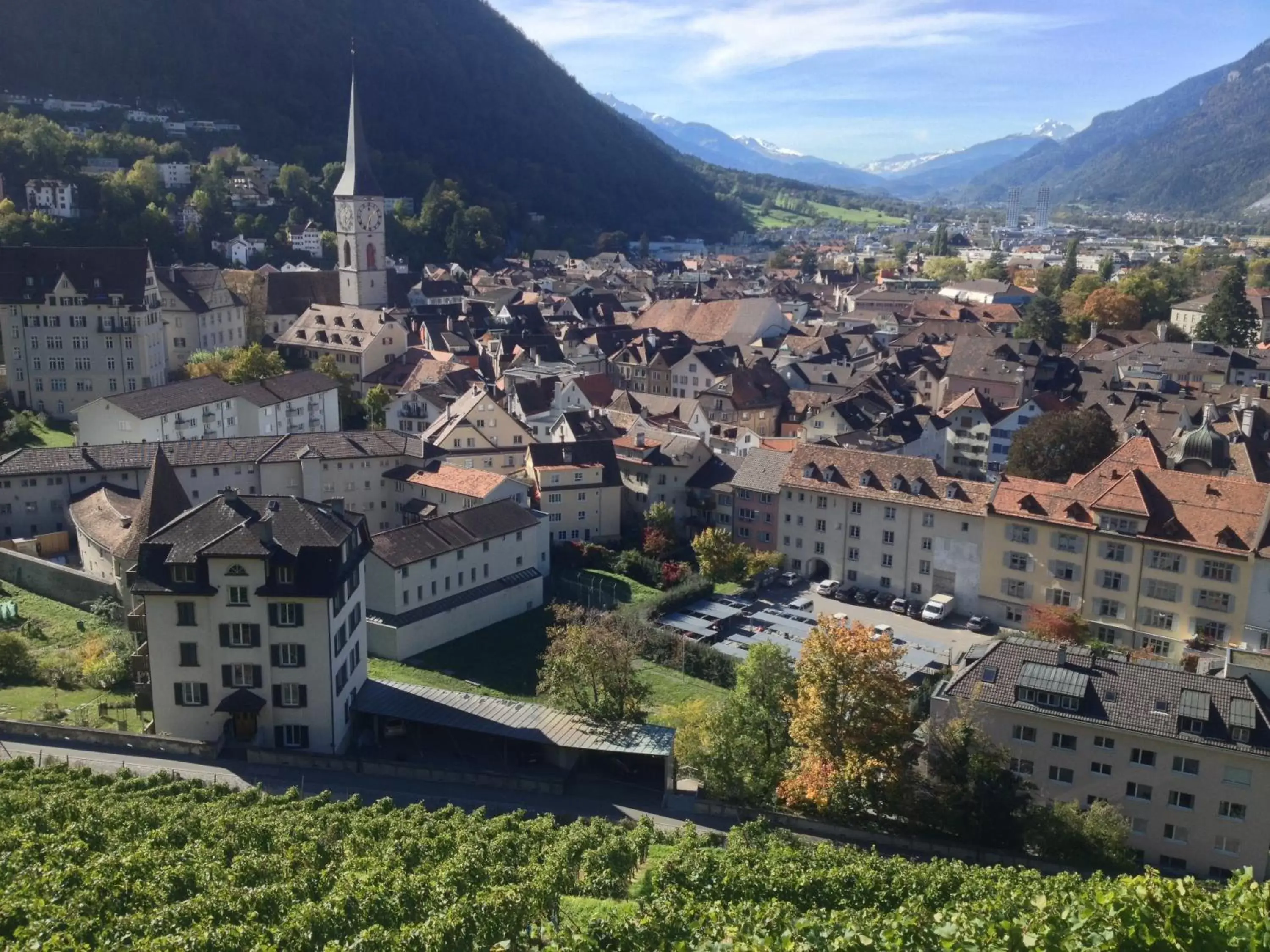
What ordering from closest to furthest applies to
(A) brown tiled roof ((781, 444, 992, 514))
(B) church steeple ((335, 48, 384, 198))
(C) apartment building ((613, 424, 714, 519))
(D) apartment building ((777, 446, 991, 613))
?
1. (D) apartment building ((777, 446, 991, 613))
2. (A) brown tiled roof ((781, 444, 992, 514))
3. (C) apartment building ((613, 424, 714, 519))
4. (B) church steeple ((335, 48, 384, 198))

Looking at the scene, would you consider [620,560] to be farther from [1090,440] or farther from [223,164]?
[223,164]

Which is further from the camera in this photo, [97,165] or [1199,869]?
[97,165]

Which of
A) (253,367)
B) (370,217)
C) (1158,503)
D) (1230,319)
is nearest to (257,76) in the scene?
(370,217)

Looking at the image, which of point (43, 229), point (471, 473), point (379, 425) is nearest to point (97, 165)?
point (43, 229)

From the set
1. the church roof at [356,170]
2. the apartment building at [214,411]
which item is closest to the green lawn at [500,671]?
the apartment building at [214,411]

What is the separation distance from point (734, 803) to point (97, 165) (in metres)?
115

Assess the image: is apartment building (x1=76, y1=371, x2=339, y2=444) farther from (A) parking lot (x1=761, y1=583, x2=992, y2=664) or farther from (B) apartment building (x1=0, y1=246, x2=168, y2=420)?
(A) parking lot (x1=761, y1=583, x2=992, y2=664)

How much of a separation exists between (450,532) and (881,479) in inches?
809

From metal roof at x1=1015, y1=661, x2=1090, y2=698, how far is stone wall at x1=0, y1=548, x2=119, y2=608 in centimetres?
3405

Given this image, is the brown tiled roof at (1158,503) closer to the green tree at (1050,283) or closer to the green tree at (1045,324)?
the green tree at (1045,324)

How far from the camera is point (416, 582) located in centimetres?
4716

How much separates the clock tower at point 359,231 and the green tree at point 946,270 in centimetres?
9624

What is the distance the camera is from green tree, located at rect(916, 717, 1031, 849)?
105 ft

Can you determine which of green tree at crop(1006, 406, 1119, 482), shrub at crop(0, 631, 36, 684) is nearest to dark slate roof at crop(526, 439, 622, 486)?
green tree at crop(1006, 406, 1119, 482)
